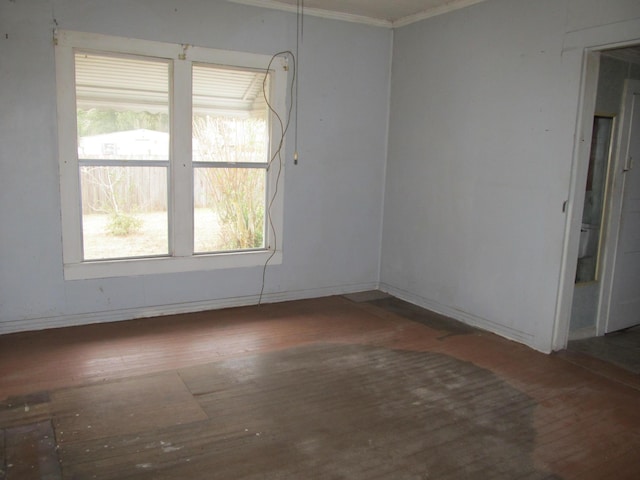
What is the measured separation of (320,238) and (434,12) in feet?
7.97

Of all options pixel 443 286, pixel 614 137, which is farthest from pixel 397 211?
pixel 614 137

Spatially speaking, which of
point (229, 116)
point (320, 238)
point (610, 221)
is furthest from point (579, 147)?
point (229, 116)

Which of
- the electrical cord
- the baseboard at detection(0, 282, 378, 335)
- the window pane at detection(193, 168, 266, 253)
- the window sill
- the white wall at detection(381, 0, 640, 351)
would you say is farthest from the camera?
the electrical cord

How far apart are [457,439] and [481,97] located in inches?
116

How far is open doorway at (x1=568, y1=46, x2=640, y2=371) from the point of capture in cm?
429

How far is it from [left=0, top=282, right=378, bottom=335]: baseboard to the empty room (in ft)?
0.07

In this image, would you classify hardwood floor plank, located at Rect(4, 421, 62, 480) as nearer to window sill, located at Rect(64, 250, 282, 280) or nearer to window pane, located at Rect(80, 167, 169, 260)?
window sill, located at Rect(64, 250, 282, 280)

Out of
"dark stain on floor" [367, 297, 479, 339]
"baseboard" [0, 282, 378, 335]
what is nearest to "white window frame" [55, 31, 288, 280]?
"baseboard" [0, 282, 378, 335]

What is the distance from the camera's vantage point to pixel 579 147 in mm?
3910

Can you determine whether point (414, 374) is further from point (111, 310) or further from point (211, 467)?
point (111, 310)

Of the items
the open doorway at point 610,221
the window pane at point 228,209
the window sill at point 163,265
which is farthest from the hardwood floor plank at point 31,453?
the open doorway at point 610,221

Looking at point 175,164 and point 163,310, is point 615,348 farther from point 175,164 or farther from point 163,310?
point 175,164

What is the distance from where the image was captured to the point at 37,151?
4.11 m

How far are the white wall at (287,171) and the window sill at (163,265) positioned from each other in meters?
0.06
